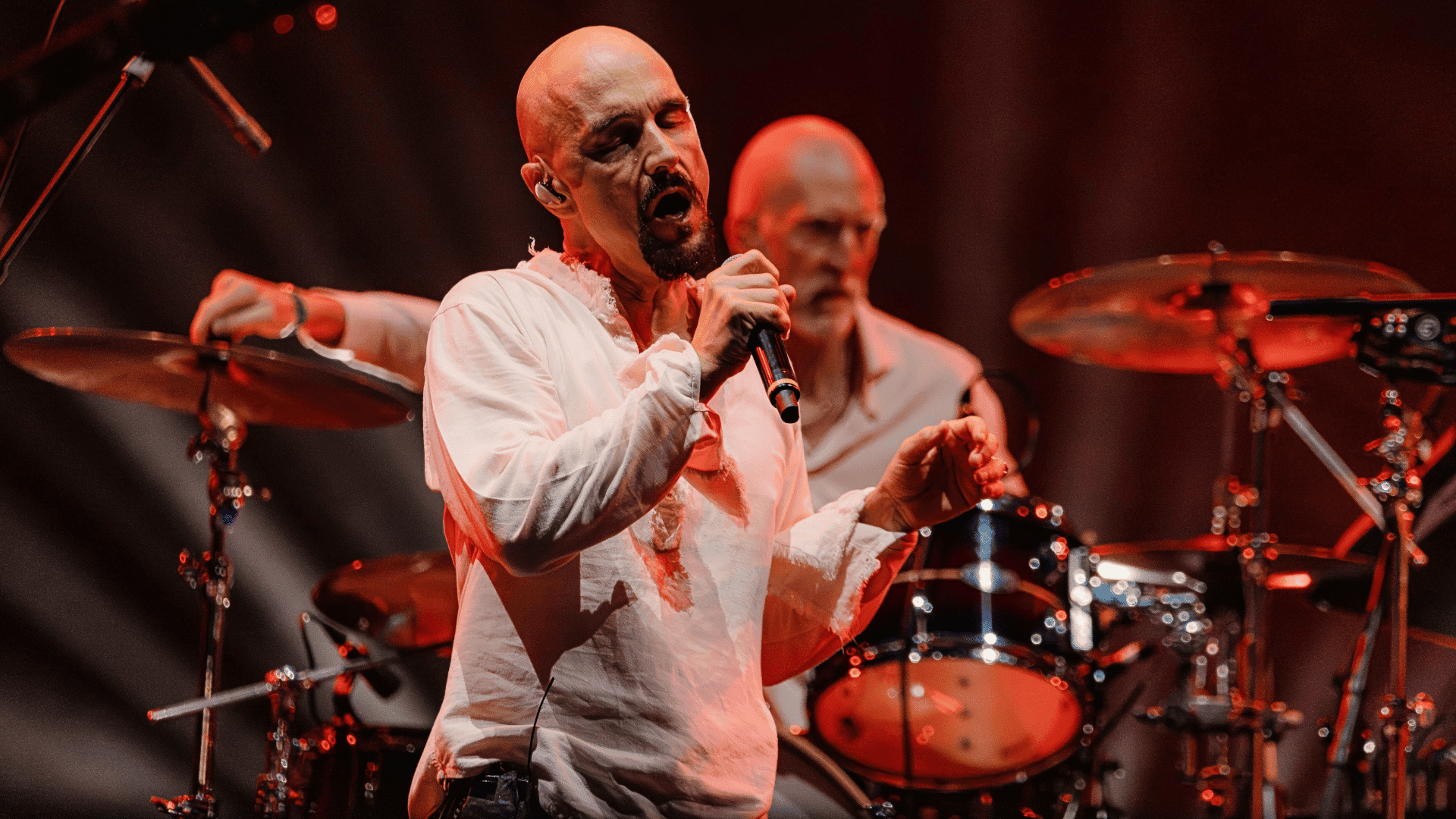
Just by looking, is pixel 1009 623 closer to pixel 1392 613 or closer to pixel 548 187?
pixel 1392 613

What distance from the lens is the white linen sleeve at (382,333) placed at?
11.1 ft

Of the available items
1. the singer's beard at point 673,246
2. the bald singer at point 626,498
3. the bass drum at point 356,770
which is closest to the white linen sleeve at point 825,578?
the bald singer at point 626,498

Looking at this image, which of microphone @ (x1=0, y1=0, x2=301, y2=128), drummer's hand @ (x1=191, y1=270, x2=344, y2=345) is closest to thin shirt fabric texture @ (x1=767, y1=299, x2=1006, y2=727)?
drummer's hand @ (x1=191, y1=270, x2=344, y2=345)

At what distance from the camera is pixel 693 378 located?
1418 millimetres

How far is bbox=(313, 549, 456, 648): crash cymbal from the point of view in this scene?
304cm

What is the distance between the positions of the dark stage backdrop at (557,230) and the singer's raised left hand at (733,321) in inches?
80.5

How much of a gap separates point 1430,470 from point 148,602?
3429 millimetres

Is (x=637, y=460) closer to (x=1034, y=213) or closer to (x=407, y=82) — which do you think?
(x=407, y=82)

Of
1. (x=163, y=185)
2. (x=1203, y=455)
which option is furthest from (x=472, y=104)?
(x=1203, y=455)

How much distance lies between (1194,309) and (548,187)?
2.62 m

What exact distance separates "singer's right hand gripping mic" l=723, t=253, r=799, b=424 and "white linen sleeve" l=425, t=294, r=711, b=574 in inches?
2.9

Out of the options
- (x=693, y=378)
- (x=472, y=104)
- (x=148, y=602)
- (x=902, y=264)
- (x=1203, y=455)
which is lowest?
(x=148, y=602)

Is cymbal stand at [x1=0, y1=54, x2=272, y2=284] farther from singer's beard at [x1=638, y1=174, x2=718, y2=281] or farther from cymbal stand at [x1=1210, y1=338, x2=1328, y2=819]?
cymbal stand at [x1=1210, y1=338, x2=1328, y2=819]

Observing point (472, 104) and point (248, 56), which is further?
point (472, 104)
